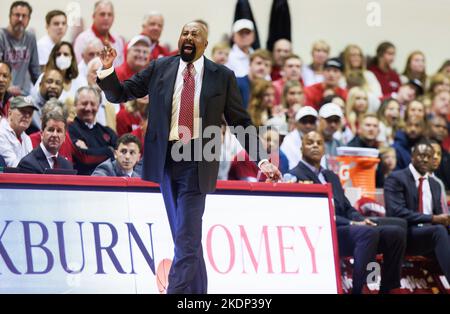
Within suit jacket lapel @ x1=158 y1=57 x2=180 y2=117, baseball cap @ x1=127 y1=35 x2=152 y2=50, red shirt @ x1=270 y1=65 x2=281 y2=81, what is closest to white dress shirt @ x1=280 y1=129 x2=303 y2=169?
baseball cap @ x1=127 y1=35 x2=152 y2=50

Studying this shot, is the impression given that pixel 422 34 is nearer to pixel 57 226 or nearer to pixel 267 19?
pixel 267 19

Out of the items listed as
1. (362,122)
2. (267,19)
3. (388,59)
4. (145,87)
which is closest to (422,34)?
(388,59)

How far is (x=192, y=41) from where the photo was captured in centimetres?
634

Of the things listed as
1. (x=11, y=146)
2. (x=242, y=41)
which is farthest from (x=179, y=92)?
(x=242, y=41)

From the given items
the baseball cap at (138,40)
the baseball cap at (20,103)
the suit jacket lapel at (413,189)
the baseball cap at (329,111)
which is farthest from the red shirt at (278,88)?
the baseball cap at (20,103)

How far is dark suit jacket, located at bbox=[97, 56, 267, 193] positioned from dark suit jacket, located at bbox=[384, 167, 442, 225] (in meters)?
3.37

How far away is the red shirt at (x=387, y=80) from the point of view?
515 inches

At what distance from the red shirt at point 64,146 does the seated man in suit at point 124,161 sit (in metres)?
0.54

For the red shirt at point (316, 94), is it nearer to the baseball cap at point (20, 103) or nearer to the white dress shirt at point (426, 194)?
the white dress shirt at point (426, 194)

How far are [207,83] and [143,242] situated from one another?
1622 millimetres

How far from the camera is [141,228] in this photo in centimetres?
759

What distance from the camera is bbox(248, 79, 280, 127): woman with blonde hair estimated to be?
10.7 metres

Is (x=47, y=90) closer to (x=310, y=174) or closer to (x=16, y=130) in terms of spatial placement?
(x=16, y=130)

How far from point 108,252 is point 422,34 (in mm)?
7910
